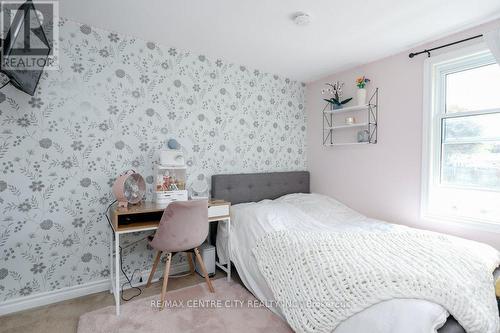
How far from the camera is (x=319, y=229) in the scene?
2.27 m

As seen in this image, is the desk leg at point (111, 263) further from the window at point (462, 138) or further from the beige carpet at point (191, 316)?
the window at point (462, 138)

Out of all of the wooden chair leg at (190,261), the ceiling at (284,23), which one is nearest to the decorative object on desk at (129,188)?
the wooden chair leg at (190,261)

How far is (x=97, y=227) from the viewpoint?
2.32 m

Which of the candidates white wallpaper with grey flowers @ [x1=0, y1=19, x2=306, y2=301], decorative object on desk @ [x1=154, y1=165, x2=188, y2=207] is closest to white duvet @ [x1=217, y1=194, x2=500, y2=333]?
decorative object on desk @ [x1=154, y1=165, x2=188, y2=207]

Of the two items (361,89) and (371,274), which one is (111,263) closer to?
(371,274)

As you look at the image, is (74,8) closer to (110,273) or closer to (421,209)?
(110,273)

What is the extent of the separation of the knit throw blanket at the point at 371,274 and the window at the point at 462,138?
0.57 m

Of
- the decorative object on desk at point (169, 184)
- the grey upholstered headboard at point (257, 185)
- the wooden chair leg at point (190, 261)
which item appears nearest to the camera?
the decorative object on desk at point (169, 184)

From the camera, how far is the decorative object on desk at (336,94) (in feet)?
10.4

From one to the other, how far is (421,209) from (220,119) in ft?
7.36

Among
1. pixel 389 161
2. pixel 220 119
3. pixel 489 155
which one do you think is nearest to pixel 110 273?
pixel 220 119

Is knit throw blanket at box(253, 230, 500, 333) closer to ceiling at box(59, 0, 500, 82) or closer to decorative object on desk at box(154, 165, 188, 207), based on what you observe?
decorative object on desk at box(154, 165, 188, 207)

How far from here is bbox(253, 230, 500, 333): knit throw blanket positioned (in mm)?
1281

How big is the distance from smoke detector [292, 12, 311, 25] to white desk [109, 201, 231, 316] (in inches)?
67.1
